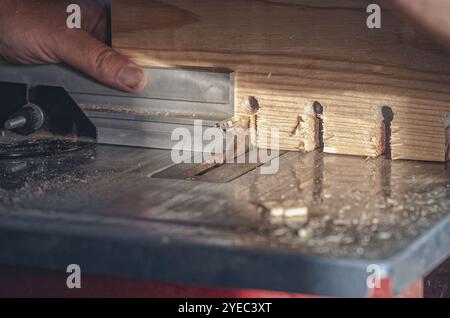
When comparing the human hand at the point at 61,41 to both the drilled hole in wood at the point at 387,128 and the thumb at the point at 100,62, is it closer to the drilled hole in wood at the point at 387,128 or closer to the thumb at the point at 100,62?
the thumb at the point at 100,62

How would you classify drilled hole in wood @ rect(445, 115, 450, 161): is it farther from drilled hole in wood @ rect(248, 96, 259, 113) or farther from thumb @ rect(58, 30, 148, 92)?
thumb @ rect(58, 30, 148, 92)

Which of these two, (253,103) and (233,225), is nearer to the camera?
(233,225)

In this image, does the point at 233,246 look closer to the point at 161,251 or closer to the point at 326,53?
the point at 161,251

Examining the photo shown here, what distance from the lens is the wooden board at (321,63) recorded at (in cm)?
183

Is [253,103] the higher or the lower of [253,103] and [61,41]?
the lower

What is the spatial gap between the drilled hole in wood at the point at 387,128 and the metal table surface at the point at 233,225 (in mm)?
92

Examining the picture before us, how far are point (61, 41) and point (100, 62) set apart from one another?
0.40 feet

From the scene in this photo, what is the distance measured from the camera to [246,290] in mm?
1397

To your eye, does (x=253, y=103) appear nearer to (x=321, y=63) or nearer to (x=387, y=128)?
(x=321, y=63)

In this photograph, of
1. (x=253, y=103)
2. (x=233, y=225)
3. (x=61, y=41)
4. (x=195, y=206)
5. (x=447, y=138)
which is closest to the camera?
(x=233, y=225)

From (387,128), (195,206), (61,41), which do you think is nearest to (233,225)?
(195,206)

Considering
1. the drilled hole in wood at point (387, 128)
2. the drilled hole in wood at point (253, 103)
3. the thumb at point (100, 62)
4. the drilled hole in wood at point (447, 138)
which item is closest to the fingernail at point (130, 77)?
the thumb at point (100, 62)

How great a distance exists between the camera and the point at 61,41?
2072 millimetres

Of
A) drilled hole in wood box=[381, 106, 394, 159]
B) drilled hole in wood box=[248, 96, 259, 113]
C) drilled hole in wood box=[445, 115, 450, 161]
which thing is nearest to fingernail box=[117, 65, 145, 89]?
drilled hole in wood box=[248, 96, 259, 113]
